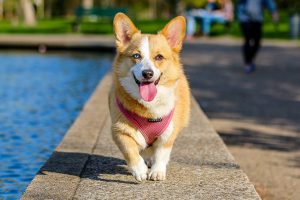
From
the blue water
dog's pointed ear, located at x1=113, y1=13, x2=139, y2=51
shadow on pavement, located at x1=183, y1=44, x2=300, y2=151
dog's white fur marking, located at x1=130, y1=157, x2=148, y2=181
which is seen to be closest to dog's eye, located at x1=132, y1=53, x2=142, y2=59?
dog's pointed ear, located at x1=113, y1=13, x2=139, y2=51

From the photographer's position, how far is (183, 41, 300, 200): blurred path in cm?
710

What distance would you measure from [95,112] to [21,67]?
376 inches

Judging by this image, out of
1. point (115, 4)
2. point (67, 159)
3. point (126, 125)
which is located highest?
point (126, 125)

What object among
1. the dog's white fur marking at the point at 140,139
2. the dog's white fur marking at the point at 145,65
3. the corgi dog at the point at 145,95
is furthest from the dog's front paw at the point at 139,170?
the dog's white fur marking at the point at 145,65

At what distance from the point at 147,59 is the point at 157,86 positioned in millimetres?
277

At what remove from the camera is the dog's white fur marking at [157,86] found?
5.09 meters

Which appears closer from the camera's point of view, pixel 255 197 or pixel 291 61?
pixel 255 197

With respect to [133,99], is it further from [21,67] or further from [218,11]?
[218,11]

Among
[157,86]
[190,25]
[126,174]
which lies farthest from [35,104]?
[190,25]

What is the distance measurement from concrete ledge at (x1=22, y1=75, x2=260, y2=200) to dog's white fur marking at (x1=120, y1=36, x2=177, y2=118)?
547 millimetres

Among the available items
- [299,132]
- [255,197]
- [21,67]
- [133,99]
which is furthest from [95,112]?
[21,67]

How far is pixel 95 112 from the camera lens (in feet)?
29.5

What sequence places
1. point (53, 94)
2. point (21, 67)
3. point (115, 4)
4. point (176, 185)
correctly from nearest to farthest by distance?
point (176, 185) < point (53, 94) < point (21, 67) < point (115, 4)

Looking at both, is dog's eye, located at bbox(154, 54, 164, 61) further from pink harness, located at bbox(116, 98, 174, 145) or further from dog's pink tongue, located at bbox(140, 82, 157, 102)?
pink harness, located at bbox(116, 98, 174, 145)
